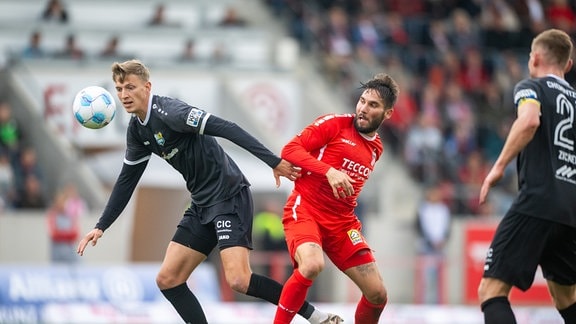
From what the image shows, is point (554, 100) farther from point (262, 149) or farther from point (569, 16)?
point (569, 16)

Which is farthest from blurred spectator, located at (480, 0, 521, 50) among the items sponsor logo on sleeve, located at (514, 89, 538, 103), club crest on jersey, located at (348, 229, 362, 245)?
sponsor logo on sleeve, located at (514, 89, 538, 103)

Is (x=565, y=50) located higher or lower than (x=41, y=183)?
higher

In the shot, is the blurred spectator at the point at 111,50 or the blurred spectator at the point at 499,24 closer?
the blurred spectator at the point at 111,50

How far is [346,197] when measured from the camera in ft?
29.9

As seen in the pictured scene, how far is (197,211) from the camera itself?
9.41 metres

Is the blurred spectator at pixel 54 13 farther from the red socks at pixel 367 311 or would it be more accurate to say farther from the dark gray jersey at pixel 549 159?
the dark gray jersey at pixel 549 159

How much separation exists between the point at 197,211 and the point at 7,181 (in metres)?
10.5

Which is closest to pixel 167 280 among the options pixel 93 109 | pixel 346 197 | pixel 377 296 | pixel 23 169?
pixel 93 109

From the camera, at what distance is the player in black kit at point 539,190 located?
7.87m

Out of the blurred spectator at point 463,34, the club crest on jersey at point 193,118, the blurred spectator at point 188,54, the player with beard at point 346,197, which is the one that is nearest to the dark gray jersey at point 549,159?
the player with beard at point 346,197

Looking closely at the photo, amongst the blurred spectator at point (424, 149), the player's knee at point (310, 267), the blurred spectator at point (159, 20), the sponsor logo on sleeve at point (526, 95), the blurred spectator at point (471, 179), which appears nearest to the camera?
the sponsor logo on sleeve at point (526, 95)

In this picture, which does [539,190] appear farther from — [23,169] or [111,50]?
[111,50]

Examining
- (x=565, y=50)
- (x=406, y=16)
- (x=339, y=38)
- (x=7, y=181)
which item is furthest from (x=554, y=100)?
(x=406, y=16)

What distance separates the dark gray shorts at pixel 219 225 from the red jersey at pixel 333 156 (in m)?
0.51
